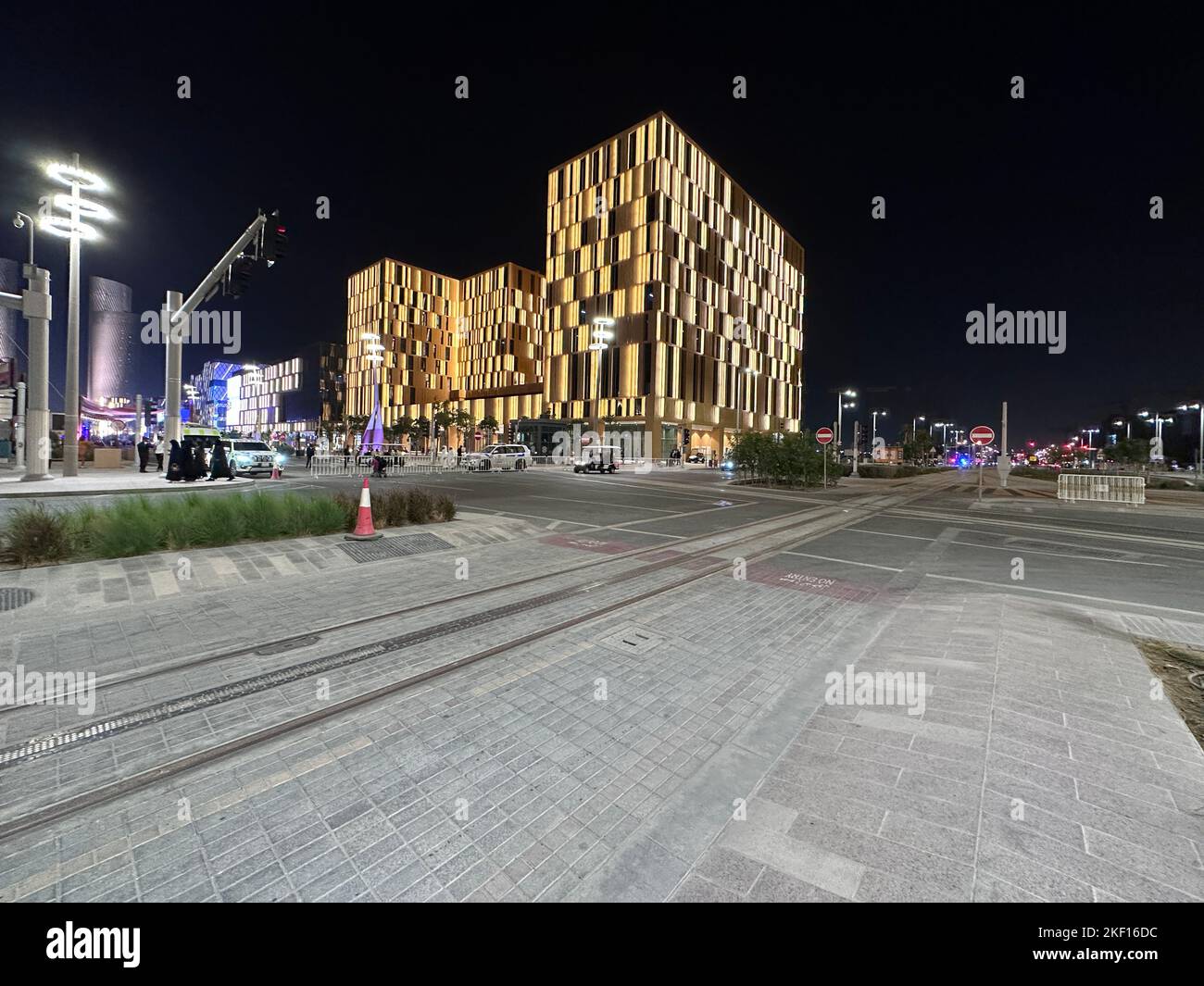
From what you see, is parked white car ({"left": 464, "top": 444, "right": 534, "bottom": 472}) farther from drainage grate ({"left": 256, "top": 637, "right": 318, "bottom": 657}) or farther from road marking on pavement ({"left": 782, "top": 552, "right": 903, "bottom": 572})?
drainage grate ({"left": 256, "top": 637, "right": 318, "bottom": 657})

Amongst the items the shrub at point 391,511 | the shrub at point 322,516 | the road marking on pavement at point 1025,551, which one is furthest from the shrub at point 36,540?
the road marking on pavement at point 1025,551

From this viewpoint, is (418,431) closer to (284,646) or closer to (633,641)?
(284,646)

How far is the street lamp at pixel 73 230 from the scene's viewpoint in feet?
66.2

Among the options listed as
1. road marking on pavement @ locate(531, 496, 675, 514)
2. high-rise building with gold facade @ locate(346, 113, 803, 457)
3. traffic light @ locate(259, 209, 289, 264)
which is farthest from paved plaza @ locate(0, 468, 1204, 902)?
high-rise building with gold facade @ locate(346, 113, 803, 457)

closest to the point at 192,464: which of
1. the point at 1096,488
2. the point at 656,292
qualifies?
the point at 1096,488

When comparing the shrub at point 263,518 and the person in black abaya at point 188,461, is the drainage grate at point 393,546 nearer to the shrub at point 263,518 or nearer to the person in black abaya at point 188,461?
the shrub at point 263,518

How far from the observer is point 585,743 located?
3.29 metres

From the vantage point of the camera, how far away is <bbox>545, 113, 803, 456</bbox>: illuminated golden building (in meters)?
64.8

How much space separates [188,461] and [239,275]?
27.0 ft

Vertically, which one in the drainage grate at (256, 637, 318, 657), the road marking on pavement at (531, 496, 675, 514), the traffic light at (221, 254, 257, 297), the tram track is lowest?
the tram track

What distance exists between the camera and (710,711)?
376 cm

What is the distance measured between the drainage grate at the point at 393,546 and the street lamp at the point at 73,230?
65.1 ft

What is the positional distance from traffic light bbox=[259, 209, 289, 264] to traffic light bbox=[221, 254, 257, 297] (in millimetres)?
728
